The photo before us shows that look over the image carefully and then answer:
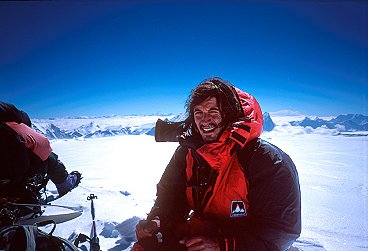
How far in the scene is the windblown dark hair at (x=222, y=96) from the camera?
2.01 metres

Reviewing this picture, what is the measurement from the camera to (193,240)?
151 cm

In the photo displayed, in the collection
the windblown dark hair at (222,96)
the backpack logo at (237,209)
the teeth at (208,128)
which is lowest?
the backpack logo at (237,209)

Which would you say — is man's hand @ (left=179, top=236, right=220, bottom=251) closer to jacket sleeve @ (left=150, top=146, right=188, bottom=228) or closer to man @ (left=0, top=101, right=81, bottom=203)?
jacket sleeve @ (left=150, top=146, right=188, bottom=228)

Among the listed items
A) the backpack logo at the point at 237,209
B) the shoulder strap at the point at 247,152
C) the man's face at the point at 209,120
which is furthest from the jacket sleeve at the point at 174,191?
the shoulder strap at the point at 247,152

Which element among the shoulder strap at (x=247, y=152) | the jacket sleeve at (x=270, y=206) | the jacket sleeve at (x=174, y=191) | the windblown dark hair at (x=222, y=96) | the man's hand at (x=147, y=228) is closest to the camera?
the jacket sleeve at (x=270, y=206)

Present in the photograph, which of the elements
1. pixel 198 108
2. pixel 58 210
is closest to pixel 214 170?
pixel 198 108

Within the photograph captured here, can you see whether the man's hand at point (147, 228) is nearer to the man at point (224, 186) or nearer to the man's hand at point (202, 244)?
the man at point (224, 186)

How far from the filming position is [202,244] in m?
1.50

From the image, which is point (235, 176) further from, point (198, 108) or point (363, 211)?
point (363, 211)

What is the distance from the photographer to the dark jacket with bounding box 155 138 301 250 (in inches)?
58.2

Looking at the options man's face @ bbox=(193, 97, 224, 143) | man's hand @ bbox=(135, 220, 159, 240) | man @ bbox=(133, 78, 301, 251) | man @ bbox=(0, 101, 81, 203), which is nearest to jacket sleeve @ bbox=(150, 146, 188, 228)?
man @ bbox=(133, 78, 301, 251)

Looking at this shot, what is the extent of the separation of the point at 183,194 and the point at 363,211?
20.8 feet

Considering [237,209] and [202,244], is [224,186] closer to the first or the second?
[237,209]

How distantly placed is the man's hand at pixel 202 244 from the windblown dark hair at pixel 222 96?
94cm
